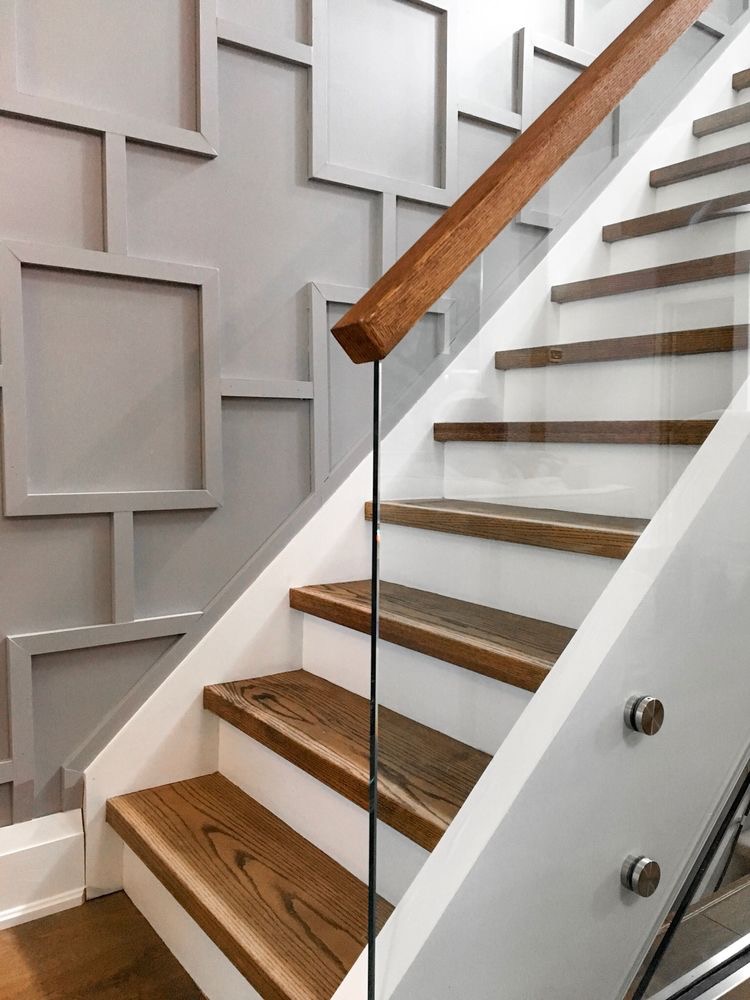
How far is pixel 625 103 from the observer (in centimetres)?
104

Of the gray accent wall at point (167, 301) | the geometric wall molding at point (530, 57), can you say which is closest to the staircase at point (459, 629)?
the gray accent wall at point (167, 301)

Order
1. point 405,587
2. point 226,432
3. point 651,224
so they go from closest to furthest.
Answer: point 405,587 → point 651,224 → point 226,432

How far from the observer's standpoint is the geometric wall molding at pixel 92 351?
1.44 metres

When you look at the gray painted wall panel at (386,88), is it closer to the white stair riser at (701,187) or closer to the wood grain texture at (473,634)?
the white stair riser at (701,187)

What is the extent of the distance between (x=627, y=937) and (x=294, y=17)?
1843mm

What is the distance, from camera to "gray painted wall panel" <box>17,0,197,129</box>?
4.76 feet

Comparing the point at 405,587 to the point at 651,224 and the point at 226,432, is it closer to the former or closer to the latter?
the point at 651,224

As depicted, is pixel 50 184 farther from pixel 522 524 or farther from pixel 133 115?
pixel 522 524

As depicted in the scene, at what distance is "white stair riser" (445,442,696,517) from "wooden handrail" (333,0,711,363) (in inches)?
6.8

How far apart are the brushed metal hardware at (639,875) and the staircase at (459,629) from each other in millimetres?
289

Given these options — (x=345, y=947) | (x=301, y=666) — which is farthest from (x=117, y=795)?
(x=345, y=947)

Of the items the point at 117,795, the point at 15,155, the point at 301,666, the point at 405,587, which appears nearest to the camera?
the point at 405,587

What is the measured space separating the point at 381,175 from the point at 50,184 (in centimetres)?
77

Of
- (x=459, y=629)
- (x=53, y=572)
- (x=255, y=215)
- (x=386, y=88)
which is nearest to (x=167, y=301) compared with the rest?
(x=255, y=215)
